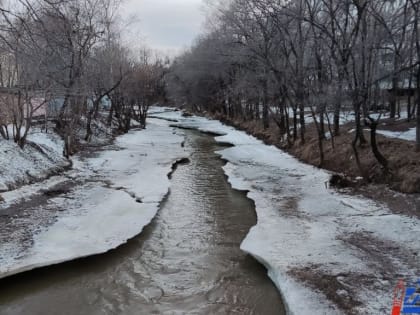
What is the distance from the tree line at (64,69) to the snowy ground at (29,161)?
57cm

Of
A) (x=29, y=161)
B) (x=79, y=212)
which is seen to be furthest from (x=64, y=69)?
(x=79, y=212)

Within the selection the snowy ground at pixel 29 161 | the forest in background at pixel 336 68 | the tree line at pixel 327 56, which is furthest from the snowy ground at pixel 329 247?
the snowy ground at pixel 29 161

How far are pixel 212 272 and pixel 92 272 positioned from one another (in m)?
2.26

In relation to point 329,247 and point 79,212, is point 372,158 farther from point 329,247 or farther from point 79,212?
point 79,212

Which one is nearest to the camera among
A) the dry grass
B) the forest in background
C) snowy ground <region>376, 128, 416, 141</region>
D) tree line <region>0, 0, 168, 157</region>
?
tree line <region>0, 0, 168, 157</region>

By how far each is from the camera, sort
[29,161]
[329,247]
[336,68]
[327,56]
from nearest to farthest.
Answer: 1. [329,247]
2. [29,161]
3. [336,68]
4. [327,56]

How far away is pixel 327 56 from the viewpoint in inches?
702

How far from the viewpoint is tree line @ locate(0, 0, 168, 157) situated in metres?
6.10

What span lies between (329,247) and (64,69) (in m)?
12.0

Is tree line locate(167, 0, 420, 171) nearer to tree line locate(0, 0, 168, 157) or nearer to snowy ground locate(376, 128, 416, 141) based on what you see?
snowy ground locate(376, 128, 416, 141)

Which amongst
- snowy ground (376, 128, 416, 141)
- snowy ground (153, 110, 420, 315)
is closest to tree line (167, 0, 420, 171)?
snowy ground (376, 128, 416, 141)

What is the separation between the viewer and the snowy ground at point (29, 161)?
43.0 ft

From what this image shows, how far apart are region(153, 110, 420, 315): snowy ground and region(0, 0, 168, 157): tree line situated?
→ 5.27 metres

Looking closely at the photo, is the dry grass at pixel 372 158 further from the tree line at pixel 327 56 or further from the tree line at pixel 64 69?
the tree line at pixel 64 69
